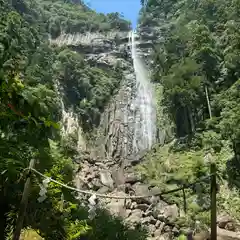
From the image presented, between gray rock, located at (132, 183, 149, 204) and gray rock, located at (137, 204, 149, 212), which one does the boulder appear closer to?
gray rock, located at (137, 204, 149, 212)

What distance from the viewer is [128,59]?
107 ft

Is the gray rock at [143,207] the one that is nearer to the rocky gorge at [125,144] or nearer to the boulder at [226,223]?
the rocky gorge at [125,144]

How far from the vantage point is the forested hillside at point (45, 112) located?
3.73 m

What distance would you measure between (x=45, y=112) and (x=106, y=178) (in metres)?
13.7

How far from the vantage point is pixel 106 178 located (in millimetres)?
18078

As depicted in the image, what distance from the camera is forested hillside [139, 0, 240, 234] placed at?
1480cm

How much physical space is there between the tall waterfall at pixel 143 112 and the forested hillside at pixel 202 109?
1155 millimetres

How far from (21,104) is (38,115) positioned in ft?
0.65

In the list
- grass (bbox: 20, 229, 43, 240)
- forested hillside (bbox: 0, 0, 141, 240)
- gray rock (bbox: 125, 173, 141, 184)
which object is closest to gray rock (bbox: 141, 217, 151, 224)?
forested hillside (bbox: 0, 0, 141, 240)

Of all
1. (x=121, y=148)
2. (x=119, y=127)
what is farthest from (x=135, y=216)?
(x=119, y=127)

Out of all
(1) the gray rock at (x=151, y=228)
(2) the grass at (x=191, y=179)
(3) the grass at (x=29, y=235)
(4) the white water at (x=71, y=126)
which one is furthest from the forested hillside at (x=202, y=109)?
(3) the grass at (x=29, y=235)

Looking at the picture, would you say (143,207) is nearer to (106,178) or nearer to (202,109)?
(106,178)

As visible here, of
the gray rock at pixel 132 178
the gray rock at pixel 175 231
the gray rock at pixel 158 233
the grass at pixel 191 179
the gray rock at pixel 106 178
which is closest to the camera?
the gray rock at pixel 175 231

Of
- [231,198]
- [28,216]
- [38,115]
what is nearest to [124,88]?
[231,198]
